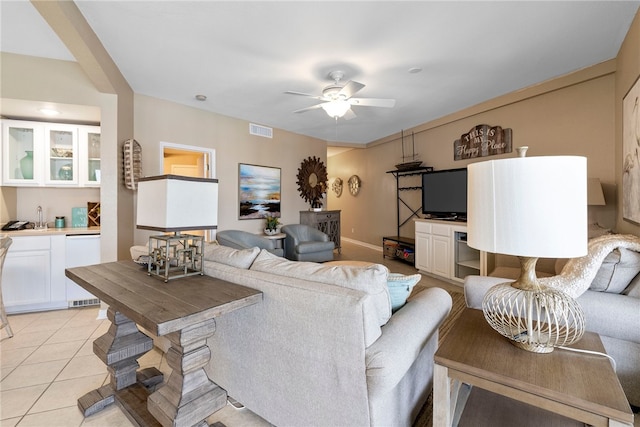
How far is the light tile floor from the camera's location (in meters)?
1.58

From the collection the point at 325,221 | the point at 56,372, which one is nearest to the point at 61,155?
the point at 56,372

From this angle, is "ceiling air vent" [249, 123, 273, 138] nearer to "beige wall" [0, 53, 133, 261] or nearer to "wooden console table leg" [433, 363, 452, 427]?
"beige wall" [0, 53, 133, 261]

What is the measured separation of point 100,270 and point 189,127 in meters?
3.11

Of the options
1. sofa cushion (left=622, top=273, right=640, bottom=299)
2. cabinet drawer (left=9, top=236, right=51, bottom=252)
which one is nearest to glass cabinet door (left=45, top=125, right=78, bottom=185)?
cabinet drawer (left=9, top=236, right=51, bottom=252)

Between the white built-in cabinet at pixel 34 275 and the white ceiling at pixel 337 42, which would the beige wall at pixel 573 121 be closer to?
the white ceiling at pixel 337 42

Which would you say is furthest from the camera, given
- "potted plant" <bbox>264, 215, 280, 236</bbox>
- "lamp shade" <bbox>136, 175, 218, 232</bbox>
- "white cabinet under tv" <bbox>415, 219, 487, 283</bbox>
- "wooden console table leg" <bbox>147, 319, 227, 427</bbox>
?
"potted plant" <bbox>264, 215, 280, 236</bbox>

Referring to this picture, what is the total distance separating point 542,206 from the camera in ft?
3.05

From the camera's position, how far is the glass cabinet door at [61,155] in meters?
3.30

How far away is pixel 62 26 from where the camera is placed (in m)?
2.04

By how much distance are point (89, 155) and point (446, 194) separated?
16.3 feet

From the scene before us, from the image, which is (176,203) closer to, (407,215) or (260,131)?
(260,131)

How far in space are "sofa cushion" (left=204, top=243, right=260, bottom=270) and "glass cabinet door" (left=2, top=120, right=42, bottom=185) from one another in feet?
10.00

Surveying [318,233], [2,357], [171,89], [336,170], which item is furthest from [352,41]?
[336,170]

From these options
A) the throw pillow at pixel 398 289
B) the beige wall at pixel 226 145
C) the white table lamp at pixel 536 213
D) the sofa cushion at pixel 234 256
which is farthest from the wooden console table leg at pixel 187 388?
the beige wall at pixel 226 145
